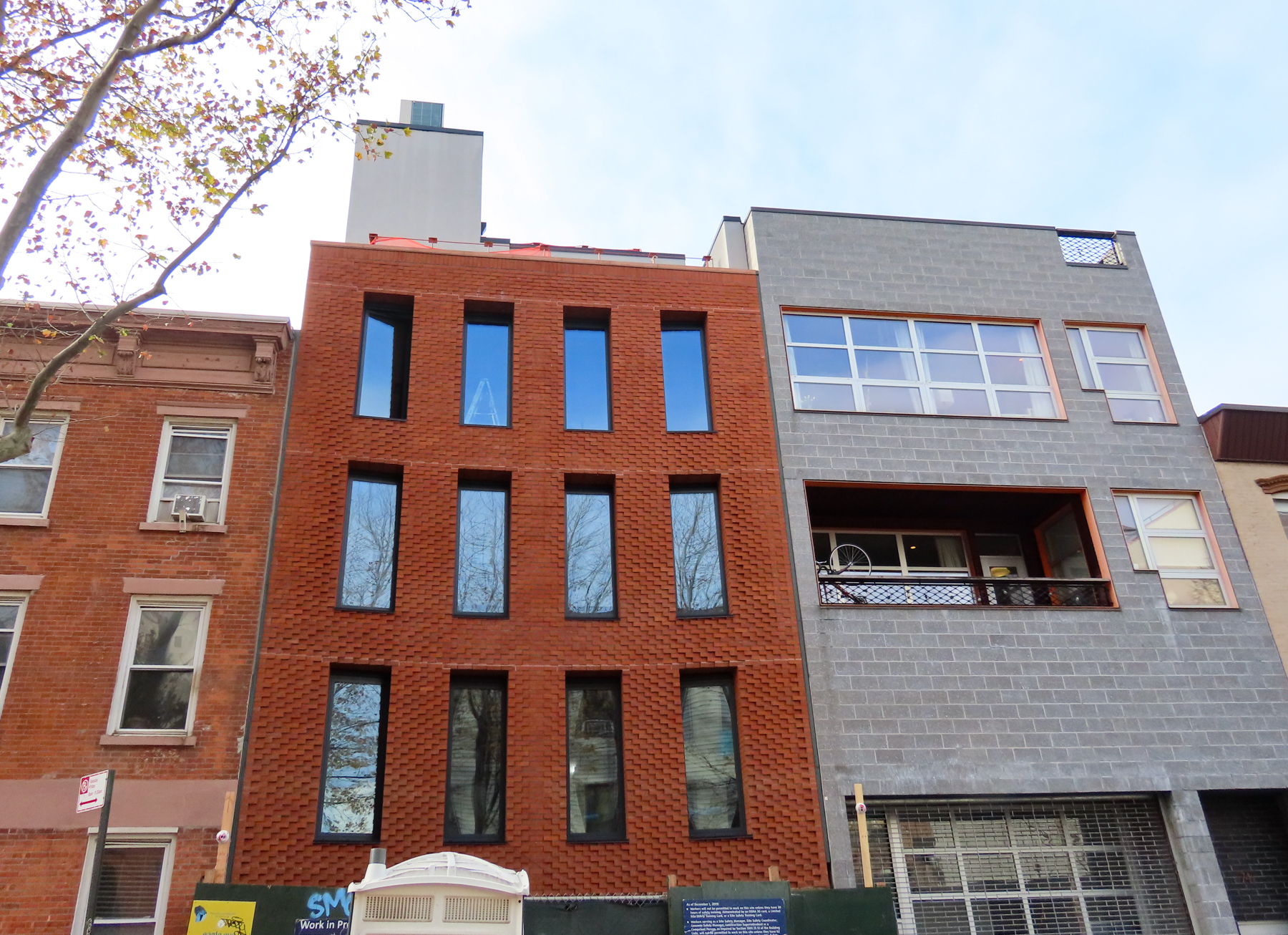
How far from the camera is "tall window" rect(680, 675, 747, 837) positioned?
1488 cm

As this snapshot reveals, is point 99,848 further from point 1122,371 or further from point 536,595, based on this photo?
point 1122,371

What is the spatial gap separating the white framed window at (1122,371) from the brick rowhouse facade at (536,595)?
6566 mm

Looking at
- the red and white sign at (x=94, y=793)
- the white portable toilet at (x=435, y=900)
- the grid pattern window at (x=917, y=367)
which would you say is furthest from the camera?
the grid pattern window at (x=917, y=367)

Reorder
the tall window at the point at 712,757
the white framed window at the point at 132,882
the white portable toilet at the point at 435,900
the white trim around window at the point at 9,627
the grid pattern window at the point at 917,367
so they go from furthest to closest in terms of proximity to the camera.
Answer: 1. the grid pattern window at the point at 917,367
2. the tall window at the point at 712,757
3. the white trim around window at the point at 9,627
4. the white framed window at the point at 132,882
5. the white portable toilet at the point at 435,900

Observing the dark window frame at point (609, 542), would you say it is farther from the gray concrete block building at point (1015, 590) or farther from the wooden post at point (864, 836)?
the wooden post at point (864, 836)

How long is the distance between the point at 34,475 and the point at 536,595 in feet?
26.0

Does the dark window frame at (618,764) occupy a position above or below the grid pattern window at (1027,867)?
above

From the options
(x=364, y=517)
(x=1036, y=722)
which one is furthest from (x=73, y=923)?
(x=1036, y=722)

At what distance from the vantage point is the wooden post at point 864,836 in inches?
563

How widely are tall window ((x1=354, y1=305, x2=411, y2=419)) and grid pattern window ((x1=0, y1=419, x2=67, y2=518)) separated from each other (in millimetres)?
4592

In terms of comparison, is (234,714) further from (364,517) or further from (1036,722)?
(1036,722)

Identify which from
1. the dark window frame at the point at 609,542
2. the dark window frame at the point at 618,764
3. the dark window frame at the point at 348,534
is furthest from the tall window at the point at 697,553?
the dark window frame at the point at 348,534

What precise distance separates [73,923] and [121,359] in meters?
8.31

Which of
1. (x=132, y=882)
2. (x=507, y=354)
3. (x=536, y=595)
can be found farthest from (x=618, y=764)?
(x=507, y=354)
